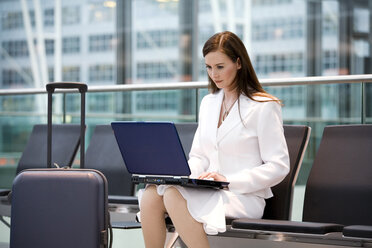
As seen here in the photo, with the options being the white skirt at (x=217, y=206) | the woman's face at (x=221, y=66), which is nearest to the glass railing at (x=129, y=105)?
the woman's face at (x=221, y=66)

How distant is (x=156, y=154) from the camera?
2.80 m

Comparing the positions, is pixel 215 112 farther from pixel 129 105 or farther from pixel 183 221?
pixel 129 105

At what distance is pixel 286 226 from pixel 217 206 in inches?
11.3

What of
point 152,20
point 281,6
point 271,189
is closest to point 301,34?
point 281,6

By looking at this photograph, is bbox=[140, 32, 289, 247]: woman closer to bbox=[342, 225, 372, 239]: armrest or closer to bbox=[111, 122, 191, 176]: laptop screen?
bbox=[111, 122, 191, 176]: laptop screen

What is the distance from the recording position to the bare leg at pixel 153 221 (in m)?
2.85

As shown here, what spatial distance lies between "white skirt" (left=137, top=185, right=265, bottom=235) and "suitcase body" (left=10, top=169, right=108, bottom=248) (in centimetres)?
34

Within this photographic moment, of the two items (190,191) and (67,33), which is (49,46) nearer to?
(67,33)

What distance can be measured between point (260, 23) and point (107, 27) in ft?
7.57

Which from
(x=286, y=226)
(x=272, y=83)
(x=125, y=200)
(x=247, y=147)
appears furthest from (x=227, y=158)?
(x=272, y=83)

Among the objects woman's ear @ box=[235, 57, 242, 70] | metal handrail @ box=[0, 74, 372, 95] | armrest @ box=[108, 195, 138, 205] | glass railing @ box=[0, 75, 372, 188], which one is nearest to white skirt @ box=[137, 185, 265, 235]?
woman's ear @ box=[235, 57, 242, 70]

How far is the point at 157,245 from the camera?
9.32ft

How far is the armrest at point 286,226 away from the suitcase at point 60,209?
1.72 ft

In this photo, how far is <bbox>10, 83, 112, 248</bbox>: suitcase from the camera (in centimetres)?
262
